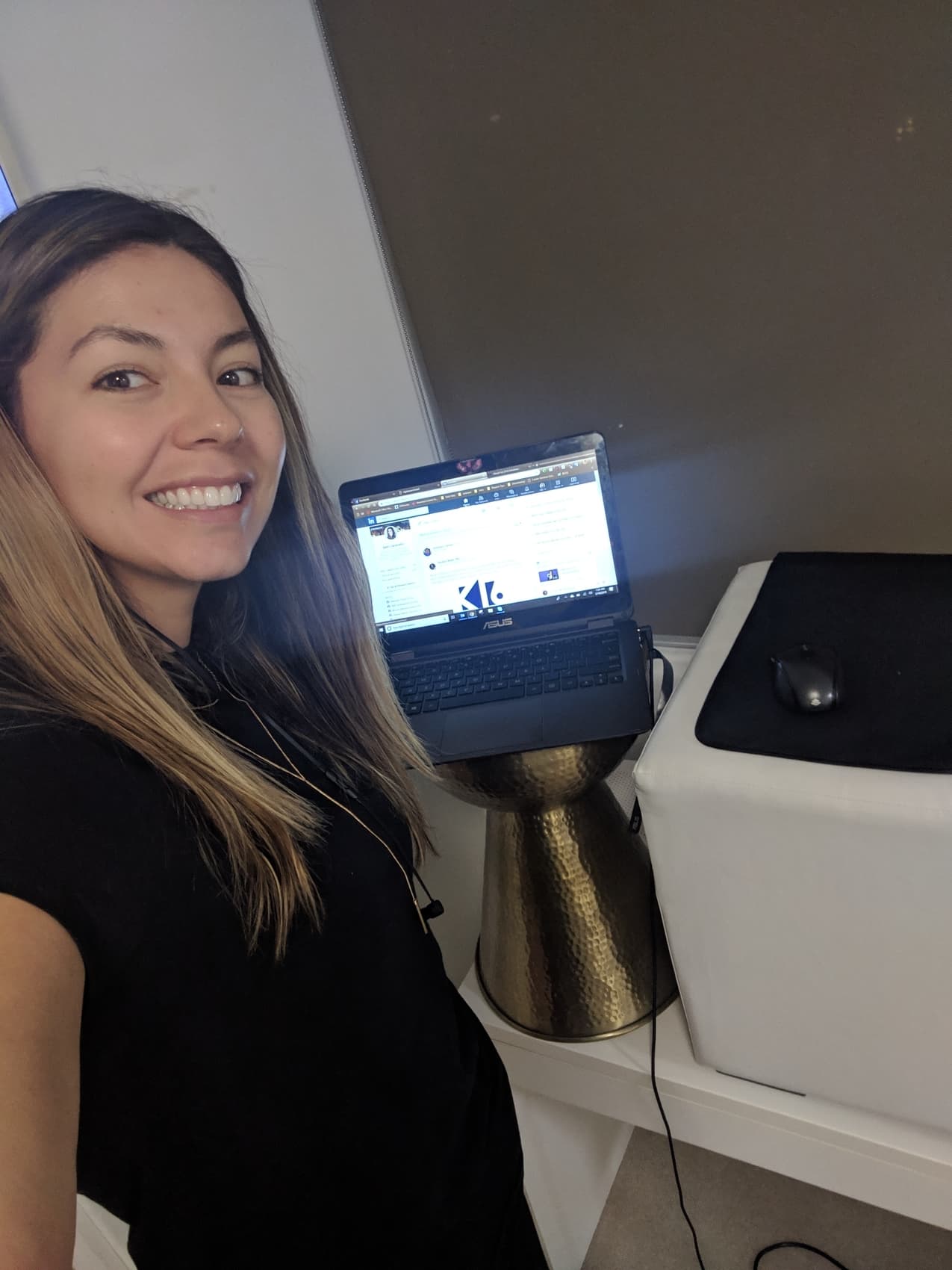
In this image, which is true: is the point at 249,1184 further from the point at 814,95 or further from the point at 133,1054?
the point at 814,95

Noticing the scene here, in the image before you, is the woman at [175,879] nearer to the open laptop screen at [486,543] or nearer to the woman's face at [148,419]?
the woman's face at [148,419]

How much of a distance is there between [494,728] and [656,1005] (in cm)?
34

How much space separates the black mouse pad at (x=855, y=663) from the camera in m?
0.58

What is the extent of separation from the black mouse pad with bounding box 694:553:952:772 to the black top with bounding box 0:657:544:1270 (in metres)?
0.32

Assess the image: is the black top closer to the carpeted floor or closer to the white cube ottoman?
the white cube ottoman

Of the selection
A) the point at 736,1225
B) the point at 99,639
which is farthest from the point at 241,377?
the point at 736,1225

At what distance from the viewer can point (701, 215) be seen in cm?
91

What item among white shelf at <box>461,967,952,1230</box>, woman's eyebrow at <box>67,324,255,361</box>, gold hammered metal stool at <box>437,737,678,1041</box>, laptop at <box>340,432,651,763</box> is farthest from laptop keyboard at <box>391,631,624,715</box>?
woman's eyebrow at <box>67,324,255,361</box>

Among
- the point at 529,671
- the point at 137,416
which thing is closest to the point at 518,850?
the point at 529,671

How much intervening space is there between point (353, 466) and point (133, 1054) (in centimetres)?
89

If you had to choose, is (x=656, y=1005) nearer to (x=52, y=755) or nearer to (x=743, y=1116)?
(x=743, y=1116)

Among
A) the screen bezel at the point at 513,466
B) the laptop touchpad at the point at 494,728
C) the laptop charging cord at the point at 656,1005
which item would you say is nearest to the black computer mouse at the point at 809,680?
the laptop charging cord at the point at 656,1005

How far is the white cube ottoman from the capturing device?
0.55 m

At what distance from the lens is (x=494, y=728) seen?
86 centimetres
